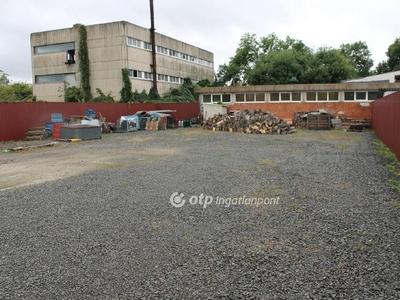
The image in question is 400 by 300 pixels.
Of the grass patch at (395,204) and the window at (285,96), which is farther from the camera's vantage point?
the window at (285,96)

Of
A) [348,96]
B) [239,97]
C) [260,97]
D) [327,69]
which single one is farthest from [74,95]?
[327,69]

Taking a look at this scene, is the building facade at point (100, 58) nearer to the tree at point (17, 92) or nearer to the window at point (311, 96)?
the tree at point (17, 92)

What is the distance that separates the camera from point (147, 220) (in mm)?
5238

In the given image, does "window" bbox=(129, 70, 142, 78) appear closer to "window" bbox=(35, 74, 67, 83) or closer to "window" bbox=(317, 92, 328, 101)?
"window" bbox=(35, 74, 67, 83)

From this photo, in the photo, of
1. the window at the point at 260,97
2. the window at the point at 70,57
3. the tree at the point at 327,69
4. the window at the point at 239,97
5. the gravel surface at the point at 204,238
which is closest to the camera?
the gravel surface at the point at 204,238

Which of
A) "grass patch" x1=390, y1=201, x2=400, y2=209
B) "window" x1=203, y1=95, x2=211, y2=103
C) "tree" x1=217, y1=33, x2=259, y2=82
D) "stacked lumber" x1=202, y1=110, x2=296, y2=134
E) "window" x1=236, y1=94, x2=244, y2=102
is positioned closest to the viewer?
"grass patch" x1=390, y1=201, x2=400, y2=209

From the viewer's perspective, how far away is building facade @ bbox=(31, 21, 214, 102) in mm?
34250

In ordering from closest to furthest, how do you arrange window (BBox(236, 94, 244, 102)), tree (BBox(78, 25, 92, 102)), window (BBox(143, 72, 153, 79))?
1. window (BBox(236, 94, 244, 102))
2. tree (BBox(78, 25, 92, 102))
3. window (BBox(143, 72, 153, 79))

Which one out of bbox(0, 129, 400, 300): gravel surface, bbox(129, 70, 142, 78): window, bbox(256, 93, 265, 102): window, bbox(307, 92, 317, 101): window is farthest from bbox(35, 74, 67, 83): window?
bbox(0, 129, 400, 300): gravel surface

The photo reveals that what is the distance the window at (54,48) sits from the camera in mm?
36156

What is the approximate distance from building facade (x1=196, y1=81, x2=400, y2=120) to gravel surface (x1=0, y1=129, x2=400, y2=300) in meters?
20.4

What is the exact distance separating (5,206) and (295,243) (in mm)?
4899

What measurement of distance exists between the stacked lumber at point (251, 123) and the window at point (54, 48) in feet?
62.5

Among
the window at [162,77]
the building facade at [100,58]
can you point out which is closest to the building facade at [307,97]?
the building facade at [100,58]
